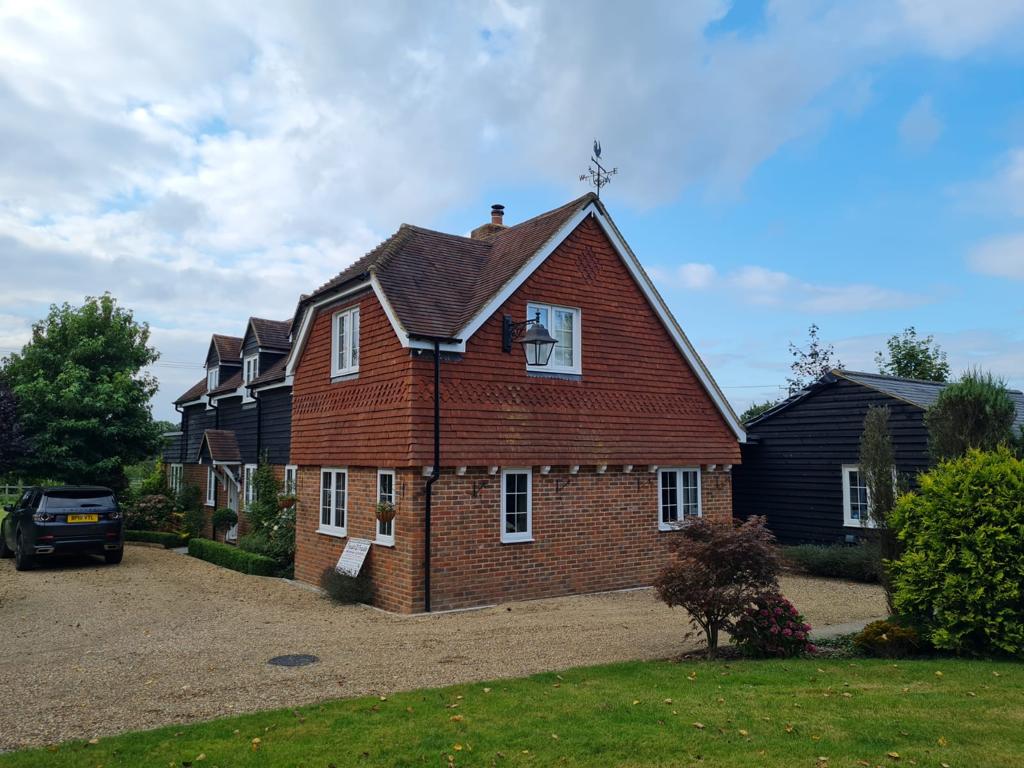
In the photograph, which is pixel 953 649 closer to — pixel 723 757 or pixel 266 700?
pixel 723 757

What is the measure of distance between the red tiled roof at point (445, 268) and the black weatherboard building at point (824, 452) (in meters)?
8.71

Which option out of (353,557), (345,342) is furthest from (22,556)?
(345,342)

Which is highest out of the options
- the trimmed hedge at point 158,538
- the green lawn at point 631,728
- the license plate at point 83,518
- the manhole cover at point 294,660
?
the license plate at point 83,518

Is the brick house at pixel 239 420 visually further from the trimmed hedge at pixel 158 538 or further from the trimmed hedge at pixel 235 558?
the trimmed hedge at pixel 235 558

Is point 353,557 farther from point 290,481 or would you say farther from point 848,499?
point 848,499

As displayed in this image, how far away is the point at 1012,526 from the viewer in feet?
30.6

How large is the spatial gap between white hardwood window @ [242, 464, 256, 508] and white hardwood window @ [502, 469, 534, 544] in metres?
12.2

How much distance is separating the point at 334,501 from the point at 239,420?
39.3ft

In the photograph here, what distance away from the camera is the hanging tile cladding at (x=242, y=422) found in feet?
82.6

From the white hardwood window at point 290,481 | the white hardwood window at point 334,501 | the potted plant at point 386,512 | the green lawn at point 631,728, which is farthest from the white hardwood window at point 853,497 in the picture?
the white hardwood window at point 290,481

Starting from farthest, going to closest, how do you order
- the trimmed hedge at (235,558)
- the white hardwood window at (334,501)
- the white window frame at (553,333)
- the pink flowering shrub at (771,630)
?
the trimmed hedge at (235,558) → the white hardwood window at (334,501) → the white window frame at (553,333) → the pink flowering shrub at (771,630)

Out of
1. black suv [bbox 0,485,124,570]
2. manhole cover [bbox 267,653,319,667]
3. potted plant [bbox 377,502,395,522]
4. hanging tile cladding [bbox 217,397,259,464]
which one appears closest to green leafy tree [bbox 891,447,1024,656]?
manhole cover [bbox 267,653,319,667]

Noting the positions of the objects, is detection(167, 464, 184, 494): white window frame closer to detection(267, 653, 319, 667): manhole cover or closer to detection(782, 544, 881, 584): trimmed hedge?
detection(267, 653, 319, 667): manhole cover

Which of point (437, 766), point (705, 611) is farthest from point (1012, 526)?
point (437, 766)
